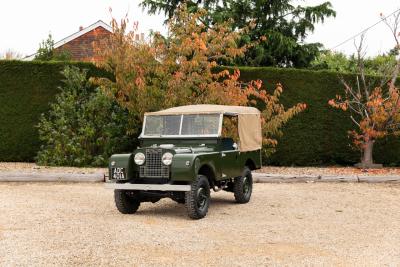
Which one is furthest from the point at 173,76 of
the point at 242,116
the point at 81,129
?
the point at 242,116

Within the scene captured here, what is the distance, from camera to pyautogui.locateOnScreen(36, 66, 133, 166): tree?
47.4 ft

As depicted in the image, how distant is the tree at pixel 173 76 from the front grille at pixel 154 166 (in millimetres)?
5076

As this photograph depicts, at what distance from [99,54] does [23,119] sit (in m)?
3.14

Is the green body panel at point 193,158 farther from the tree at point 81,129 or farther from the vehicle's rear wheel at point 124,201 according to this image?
the tree at point 81,129

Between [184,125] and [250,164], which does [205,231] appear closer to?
[184,125]

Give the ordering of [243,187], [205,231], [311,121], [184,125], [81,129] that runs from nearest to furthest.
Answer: [205,231] < [184,125] < [243,187] < [81,129] < [311,121]

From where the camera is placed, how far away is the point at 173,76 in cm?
1373

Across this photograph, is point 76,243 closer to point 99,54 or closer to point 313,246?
point 313,246

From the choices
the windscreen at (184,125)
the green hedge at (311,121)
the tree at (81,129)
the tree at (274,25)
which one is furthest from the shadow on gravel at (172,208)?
the tree at (274,25)

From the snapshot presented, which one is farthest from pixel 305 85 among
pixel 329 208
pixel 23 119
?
pixel 23 119

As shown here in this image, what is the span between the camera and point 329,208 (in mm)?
9203

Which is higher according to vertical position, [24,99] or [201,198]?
[24,99]

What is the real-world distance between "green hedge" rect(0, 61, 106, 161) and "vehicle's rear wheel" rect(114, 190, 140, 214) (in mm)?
7386

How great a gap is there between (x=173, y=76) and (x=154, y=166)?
585 cm
